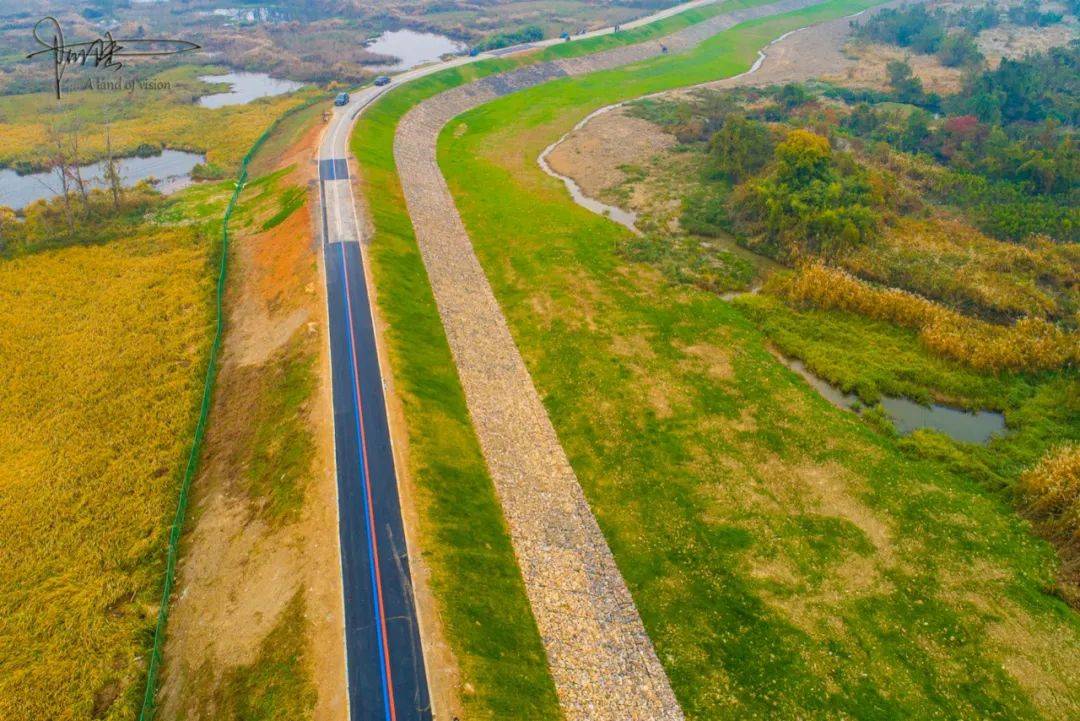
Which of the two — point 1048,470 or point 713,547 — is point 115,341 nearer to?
point 713,547

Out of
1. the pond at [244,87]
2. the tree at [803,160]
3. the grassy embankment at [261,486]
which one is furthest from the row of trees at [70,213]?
the tree at [803,160]

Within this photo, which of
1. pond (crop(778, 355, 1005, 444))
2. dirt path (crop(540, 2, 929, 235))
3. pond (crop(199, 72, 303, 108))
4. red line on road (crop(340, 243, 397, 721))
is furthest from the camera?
pond (crop(199, 72, 303, 108))

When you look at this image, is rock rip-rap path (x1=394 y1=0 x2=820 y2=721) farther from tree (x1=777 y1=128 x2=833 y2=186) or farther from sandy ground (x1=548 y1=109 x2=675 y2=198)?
tree (x1=777 y1=128 x2=833 y2=186)

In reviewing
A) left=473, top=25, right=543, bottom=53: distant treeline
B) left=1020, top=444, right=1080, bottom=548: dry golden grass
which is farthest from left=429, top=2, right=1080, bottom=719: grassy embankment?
left=473, top=25, right=543, bottom=53: distant treeline

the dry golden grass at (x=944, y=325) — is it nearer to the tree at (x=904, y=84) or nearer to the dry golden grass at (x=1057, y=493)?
the dry golden grass at (x=1057, y=493)

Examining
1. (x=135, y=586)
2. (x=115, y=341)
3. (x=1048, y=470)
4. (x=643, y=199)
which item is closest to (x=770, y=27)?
(x=643, y=199)

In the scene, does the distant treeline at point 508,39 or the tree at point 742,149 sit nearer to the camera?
the tree at point 742,149
